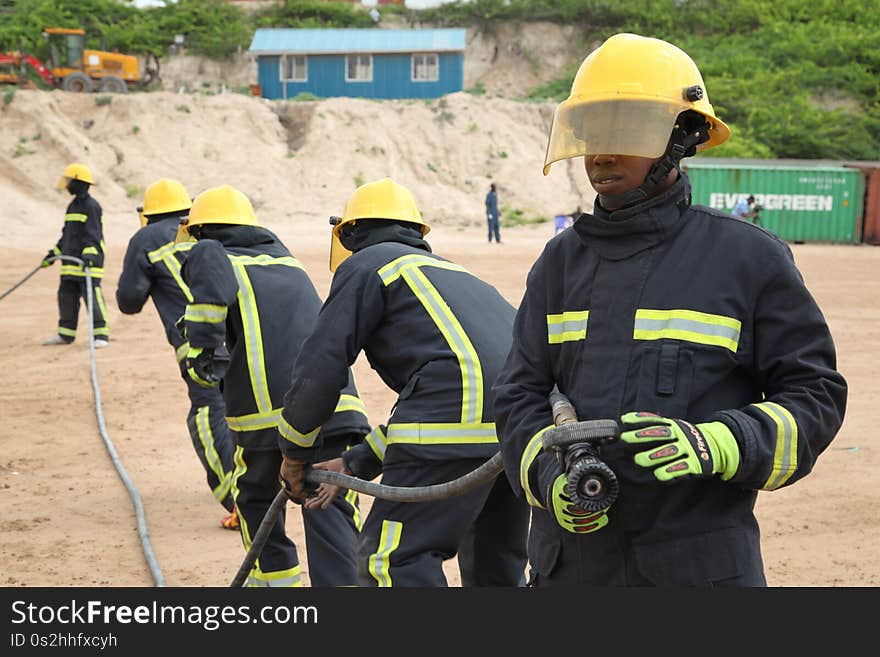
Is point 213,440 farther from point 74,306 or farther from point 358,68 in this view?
point 358,68

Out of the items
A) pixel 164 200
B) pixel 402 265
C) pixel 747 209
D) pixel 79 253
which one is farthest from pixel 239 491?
pixel 747 209

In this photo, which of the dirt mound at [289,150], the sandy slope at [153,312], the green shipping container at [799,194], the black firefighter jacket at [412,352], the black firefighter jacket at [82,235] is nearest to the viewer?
the black firefighter jacket at [412,352]

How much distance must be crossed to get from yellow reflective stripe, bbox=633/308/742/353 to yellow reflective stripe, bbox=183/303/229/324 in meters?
3.07

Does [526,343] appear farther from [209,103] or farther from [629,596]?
[209,103]

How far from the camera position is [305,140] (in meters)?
43.2

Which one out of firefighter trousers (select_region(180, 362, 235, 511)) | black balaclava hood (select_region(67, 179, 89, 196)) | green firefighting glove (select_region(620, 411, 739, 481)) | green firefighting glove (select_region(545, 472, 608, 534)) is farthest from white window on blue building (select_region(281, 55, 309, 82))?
green firefighting glove (select_region(620, 411, 739, 481))

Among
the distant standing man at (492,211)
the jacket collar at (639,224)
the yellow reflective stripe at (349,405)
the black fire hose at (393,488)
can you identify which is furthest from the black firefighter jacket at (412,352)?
the distant standing man at (492,211)

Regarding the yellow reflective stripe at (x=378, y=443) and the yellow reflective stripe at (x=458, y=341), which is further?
the yellow reflective stripe at (x=378, y=443)

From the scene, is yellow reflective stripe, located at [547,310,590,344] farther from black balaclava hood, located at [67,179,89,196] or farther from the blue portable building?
the blue portable building

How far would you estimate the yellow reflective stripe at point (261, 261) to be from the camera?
5.45 meters

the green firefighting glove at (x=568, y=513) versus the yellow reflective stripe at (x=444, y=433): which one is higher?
the green firefighting glove at (x=568, y=513)

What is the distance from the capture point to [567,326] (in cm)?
274

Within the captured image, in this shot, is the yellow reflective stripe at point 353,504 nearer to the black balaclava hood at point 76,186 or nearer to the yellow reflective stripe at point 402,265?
the yellow reflective stripe at point 402,265

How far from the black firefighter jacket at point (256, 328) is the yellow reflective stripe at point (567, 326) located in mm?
2364
